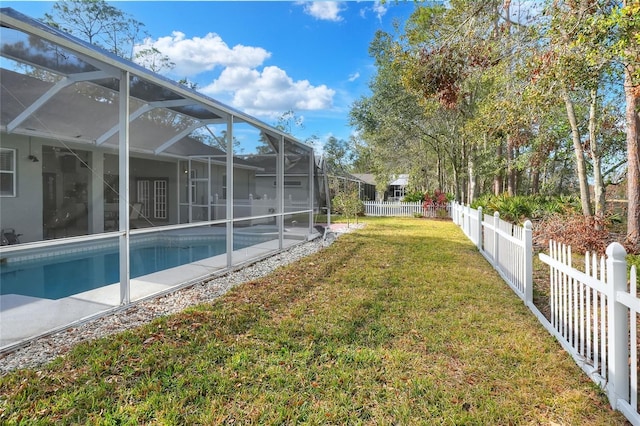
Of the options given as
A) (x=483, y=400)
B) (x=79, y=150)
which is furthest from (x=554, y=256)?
(x=79, y=150)

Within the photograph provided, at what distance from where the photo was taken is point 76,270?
5.96 meters

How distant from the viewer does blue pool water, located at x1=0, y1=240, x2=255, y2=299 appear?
489 centimetres

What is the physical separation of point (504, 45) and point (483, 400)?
6.52m

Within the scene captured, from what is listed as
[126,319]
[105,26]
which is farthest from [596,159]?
[105,26]

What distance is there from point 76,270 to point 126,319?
2.61m

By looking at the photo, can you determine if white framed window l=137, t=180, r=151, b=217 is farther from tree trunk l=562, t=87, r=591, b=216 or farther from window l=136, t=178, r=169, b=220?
tree trunk l=562, t=87, r=591, b=216

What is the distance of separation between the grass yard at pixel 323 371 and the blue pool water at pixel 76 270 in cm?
177

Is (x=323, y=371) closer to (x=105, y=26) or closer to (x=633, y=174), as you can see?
(x=633, y=174)

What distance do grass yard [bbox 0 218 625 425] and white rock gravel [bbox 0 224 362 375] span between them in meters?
0.24

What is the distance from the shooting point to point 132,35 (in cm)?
2172

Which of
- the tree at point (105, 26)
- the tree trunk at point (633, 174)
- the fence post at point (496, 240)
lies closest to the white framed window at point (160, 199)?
the fence post at point (496, 240)

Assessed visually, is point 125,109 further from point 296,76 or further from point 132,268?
point 296,76

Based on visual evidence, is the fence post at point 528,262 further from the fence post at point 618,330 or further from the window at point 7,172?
the window at point 7,172

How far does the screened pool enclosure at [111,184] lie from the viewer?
4.34 meters
